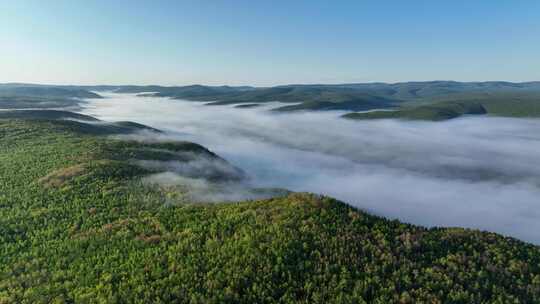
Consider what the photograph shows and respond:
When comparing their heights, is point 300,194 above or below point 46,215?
above

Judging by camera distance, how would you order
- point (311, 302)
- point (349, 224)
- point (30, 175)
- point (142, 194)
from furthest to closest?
1. point (30, 175)
2. point (142, 194)
3. point (349, 224)
4. point (311, 302)

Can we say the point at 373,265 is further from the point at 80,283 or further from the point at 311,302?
the point at 80,283

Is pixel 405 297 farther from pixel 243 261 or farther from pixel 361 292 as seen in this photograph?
pixel 243 261

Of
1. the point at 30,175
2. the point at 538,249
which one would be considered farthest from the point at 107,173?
the point at 538,249

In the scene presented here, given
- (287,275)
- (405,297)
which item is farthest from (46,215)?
(405,297)

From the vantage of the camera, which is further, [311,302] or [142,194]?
[142,194]

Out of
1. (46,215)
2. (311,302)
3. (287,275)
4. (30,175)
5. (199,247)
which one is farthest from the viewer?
(30,175)
